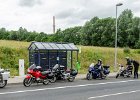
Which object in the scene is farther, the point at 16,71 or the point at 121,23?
the point at 121,23

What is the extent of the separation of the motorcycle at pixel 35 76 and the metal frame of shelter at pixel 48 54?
3093 mm

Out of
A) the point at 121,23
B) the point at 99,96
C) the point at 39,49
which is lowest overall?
the point at 99,96

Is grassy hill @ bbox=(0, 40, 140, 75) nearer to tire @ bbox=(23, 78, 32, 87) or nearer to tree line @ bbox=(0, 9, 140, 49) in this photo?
tire @ bbox=(23, 78, 32, 87)

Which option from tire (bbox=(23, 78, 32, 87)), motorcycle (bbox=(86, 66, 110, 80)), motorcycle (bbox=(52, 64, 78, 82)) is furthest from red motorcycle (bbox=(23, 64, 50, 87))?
motorcycle (bbox=(86, 66, 110, 80))

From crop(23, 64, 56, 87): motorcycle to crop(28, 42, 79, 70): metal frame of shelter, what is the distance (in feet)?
10.1

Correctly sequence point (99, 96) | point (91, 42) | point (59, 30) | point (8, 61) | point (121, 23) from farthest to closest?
point (59, 30) → point (91, 42) → point (121, 23) → point (8, 61) → point (99, 96)

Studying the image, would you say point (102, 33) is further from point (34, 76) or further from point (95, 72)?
point (34, 76)

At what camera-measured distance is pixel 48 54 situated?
25312mm

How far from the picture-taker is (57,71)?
75.7 ft

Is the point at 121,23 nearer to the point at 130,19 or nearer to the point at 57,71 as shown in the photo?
the point at 130,19

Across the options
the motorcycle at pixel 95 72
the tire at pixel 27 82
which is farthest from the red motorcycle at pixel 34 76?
the motorcycle at pixel 95 72

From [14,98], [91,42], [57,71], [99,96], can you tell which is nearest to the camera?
[14,98]

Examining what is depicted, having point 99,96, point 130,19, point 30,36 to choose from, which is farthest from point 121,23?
point 99,96

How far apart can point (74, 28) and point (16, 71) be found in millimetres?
109072
